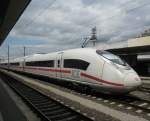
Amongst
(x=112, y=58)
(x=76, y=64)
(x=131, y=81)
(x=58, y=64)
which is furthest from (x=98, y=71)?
(x=58, y=64)

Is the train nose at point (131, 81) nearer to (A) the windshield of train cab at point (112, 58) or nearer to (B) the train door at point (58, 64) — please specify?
(A) the windshield of train cab at point (112, 58)

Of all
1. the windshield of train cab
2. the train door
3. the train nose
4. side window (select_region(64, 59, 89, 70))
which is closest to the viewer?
the train nose

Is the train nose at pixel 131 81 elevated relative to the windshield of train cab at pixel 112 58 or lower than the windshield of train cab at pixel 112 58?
lower

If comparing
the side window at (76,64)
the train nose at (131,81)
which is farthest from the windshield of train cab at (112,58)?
the train nose at (131,81)

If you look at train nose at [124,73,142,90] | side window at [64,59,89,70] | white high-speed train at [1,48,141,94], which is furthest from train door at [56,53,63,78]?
train nose at [124,73,142,90]

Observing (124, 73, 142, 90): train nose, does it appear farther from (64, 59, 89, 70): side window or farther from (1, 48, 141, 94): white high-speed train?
(64, 59, 89, 70): side window

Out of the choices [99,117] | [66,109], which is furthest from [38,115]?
[99,117]

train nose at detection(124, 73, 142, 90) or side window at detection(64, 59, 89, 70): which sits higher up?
side window at detection(64, 59, 89, 70)

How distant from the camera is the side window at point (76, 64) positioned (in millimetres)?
16645

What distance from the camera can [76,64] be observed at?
17906mm

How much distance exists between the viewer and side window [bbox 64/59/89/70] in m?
16.6

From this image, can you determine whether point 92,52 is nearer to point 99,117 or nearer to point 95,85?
point 95,85

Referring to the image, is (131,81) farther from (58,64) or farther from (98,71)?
(58,64)

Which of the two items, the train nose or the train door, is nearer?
the train nose
